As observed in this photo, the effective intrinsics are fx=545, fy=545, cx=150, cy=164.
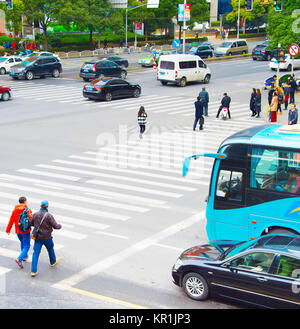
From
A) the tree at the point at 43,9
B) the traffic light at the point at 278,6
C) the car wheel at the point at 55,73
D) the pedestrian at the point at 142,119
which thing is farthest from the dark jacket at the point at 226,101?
the tree at the point at 43,9

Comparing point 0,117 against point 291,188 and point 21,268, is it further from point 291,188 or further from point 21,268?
point 291,188

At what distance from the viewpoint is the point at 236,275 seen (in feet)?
29.9

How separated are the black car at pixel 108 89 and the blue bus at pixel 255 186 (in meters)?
21.9

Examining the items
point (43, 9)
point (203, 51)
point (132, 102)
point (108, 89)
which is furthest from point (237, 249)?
point (43, 9)

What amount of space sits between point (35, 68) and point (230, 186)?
114ft

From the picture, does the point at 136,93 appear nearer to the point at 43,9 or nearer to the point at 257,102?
the point at 257,102

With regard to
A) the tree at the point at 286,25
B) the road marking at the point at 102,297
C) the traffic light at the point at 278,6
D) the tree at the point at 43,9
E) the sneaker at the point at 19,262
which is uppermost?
the tree at the point at 43,9

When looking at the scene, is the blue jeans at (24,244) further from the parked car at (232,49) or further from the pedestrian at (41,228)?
the parked car at (232,49)

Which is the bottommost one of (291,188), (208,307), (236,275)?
(208,307)

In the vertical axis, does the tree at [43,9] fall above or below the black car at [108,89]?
above

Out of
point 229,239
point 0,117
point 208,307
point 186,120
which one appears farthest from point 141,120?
point 208,307

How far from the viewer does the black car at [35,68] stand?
4334cm

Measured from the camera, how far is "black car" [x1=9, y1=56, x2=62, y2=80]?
142 feet
